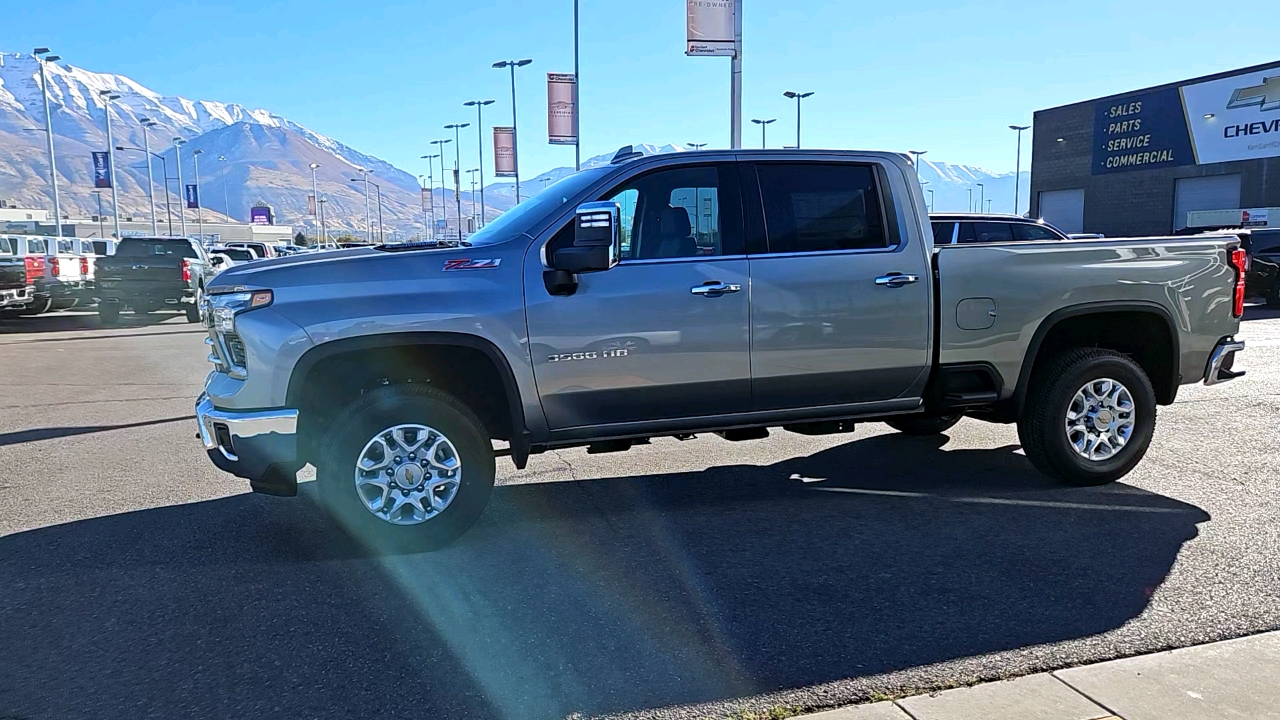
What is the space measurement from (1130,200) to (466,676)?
4223cm

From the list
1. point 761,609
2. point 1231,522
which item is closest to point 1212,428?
point 1231,522

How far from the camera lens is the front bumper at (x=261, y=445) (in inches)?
182

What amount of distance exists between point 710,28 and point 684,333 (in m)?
9.08

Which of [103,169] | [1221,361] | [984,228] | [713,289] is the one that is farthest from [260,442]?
[103,169]

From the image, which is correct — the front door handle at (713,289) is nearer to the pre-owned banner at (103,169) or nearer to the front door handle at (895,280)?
the front door handle at (895,280)

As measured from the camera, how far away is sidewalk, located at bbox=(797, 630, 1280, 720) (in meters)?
3.13

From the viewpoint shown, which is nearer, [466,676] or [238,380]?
[466,676]

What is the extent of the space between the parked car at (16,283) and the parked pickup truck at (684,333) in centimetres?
1534

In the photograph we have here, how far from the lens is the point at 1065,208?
42.9 m

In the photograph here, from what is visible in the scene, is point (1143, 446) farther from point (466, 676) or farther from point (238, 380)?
point (238, 380)

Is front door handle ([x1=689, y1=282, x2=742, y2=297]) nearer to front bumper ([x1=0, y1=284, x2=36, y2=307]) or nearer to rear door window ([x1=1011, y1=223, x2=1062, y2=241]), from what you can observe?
rear door window ([x1=1011, y1=223, x2=1062, y2=241])

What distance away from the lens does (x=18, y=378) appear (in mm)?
11508

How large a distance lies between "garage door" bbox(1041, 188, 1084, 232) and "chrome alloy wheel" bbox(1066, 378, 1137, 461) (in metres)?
39.2

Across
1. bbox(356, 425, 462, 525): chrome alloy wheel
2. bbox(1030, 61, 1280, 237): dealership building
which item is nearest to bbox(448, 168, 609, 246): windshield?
bbox(356, 425, 462, 525): chrome alloy wheel
